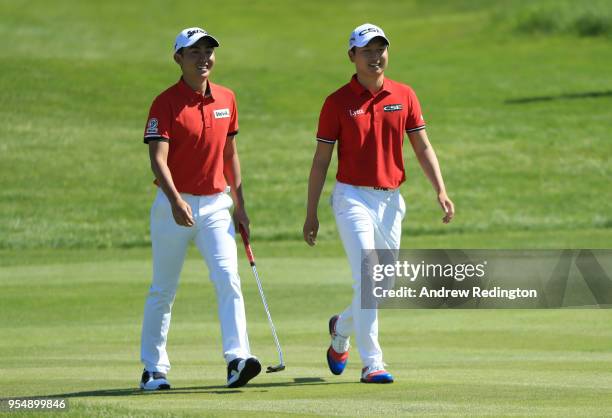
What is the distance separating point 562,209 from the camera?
2438 centimetres

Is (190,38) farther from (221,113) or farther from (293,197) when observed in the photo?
(293,197)

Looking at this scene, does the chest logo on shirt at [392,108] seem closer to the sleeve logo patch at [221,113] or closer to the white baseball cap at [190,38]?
the sleeve logo patch at [221,113]

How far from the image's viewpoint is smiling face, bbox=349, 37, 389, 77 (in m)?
8.67

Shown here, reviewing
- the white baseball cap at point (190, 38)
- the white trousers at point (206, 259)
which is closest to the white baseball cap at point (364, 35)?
the white baseball cap at point (190, 38)

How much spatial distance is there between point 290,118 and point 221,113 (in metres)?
25.5

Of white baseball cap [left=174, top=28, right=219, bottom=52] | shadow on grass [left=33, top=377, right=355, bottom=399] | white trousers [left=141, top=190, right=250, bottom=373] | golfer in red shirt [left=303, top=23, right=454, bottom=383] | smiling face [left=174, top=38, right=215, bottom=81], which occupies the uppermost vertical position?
white baseball cap [left=174, top=28, right=219, bottom=52]

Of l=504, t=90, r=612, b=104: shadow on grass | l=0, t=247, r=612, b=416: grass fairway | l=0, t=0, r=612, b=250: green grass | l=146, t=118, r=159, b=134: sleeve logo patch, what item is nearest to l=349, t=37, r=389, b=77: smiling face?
l=146, t=118, r=159, b=134: sleeve logo patch

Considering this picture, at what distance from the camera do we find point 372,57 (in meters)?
8.70

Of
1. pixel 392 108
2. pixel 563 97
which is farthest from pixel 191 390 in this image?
pixel 563 97

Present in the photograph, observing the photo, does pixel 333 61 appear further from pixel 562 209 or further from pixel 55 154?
pixel 562 209

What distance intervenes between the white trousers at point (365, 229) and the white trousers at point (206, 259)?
66 cm

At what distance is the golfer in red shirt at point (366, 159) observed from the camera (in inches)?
341

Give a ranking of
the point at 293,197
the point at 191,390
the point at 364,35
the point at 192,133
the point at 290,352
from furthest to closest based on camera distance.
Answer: the point at 293,197 → the point at 290,352 → the point at 364,35 → the point at 192,133 → the point at 191,390

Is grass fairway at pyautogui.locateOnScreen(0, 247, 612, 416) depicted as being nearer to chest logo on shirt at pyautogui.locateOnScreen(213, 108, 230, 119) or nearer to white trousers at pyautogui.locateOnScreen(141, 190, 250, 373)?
white trousers at pyautogui.locateOnScreen(141, 190, 250, 373)
